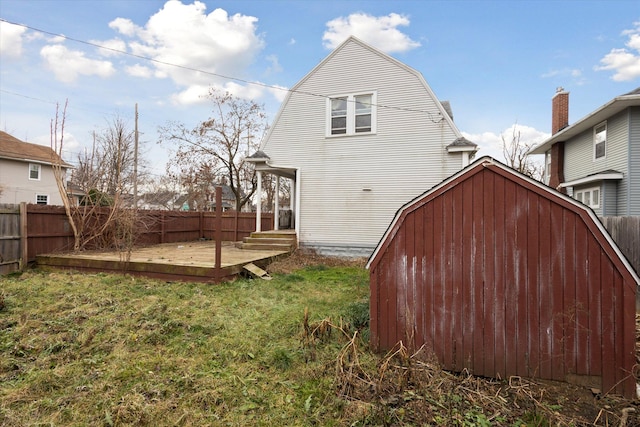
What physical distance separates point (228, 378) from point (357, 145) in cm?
951

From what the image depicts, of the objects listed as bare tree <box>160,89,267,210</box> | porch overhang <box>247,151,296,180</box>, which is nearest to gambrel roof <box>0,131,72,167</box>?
bare tree <box>160,89,267,210</box>

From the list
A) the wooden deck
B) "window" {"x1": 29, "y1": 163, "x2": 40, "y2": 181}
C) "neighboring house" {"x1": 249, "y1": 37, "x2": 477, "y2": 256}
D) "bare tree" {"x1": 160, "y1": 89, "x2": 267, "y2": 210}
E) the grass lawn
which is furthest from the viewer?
"window" {"x1": 29, "y1": 163, "x2": 40, "y2": 181}

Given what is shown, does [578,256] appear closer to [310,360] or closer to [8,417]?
[310,360]

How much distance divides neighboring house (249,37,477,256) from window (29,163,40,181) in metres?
20.8

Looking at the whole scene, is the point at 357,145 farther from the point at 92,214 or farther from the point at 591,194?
the point at 92,214

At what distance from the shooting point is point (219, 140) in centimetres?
2105

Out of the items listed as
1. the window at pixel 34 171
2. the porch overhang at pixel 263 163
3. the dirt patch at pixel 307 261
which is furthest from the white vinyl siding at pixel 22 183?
the dirt patch at pixel 307 261

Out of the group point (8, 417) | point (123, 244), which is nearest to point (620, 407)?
point (8, 417)

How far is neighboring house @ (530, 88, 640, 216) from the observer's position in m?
10.1

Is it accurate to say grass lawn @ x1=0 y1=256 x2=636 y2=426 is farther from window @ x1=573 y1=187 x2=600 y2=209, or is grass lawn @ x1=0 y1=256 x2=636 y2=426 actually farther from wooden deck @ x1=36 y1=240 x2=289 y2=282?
window @ x1=573 y1=187 x2=600 y2=209

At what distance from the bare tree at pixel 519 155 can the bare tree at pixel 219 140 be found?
1823 centimetres

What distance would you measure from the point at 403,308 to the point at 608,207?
441 inches

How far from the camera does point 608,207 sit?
11086 mm

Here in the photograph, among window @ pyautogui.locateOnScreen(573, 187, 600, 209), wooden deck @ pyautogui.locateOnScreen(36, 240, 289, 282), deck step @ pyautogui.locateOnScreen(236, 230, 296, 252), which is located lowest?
wooden deck @ pyautogui.locateOnScreen(36, 240, 289, 282)
